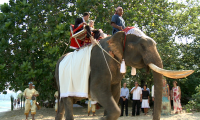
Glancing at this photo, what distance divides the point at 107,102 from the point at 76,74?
1.20 metres

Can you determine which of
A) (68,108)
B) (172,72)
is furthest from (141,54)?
(68,108)

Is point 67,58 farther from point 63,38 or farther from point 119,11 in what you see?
point 63,38

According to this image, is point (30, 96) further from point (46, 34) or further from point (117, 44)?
point (117, 44)

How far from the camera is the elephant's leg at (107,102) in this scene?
15.1 ft

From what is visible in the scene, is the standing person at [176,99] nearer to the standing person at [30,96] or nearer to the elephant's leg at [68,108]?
the standing person at [30,96]

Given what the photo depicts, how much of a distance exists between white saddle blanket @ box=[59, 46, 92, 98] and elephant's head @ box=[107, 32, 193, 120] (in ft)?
2.41

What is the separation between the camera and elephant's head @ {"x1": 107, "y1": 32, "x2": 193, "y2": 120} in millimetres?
4581

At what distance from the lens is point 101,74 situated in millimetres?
5000

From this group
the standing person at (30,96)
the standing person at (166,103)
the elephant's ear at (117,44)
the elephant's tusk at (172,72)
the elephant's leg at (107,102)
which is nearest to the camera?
the elephant's tusk at (172,72)

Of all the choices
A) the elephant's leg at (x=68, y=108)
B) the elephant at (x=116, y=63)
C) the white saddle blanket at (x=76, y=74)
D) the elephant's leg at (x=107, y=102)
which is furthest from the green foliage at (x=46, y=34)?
the elephant's leg at (x=107, y=102)

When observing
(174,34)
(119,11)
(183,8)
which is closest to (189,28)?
(174,34)

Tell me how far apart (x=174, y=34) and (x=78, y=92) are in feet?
43.3

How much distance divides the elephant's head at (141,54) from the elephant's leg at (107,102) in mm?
747

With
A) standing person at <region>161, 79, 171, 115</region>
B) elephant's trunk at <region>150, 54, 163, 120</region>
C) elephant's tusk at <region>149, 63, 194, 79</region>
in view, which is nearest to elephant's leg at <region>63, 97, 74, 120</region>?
elephant's trunk at <region>150, 54, 163, 120</region>
